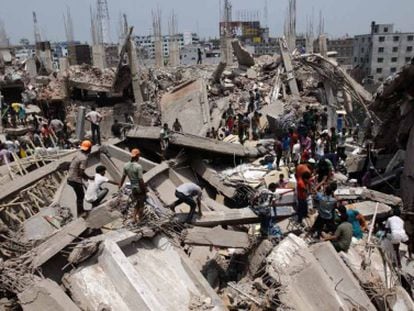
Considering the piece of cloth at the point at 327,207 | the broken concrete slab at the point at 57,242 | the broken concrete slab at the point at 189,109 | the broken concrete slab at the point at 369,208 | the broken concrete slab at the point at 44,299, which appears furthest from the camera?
the broken concrete slab at the point at 189,109

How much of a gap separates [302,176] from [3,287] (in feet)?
15.3

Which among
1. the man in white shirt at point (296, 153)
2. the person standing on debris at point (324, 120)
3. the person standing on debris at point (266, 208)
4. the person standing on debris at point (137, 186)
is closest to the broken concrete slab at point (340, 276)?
the person standing on debris at point (266, 208)

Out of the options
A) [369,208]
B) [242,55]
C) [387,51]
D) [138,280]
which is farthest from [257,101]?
[387,51]

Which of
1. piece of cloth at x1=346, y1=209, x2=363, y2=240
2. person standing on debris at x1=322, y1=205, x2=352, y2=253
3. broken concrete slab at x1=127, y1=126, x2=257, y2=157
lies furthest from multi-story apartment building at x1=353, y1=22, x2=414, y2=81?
person standing on debris at x1=322, y1=205, x2=352, y2=253

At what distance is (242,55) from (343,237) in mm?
18662

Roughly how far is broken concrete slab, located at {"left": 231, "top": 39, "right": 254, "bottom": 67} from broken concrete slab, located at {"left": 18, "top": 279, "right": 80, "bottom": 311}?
19438 millimetres

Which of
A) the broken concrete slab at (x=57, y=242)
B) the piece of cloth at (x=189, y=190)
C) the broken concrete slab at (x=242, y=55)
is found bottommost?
the broken concrete slab at (x=57, y=242)

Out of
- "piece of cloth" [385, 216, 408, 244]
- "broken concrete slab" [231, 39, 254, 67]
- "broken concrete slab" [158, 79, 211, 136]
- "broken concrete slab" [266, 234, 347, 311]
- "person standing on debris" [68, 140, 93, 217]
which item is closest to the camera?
"broken concrete slab" [266, 234, 347, 311]

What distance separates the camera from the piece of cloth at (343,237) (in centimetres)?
609

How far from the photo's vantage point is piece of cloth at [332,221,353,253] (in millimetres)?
6086

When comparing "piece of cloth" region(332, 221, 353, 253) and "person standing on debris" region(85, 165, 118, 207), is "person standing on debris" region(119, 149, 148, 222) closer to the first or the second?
"person standing on debris" region(85, 165, 118, 207)

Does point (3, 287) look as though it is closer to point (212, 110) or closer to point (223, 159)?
point (223, 159)

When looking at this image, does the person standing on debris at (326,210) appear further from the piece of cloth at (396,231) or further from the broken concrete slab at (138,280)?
the broken concrete slab at (138,280)

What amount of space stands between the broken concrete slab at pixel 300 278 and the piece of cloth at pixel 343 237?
1.91 feet
